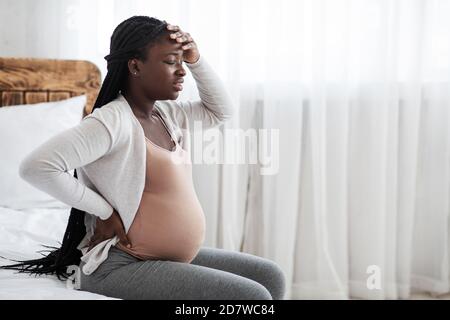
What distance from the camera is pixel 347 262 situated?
7.75 feet

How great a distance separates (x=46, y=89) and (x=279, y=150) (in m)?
0.97

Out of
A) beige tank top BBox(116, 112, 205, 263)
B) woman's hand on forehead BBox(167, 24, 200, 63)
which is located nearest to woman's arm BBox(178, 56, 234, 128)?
woman's hand on forehead BBox(167, 24, 200, 63)

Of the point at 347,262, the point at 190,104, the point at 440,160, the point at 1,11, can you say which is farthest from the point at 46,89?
the point at 440,160

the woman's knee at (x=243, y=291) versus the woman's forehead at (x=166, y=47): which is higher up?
the woman's forehead at (x=166, y=47)

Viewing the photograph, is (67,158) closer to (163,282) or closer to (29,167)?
(29,167)

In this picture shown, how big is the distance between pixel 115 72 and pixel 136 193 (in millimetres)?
285

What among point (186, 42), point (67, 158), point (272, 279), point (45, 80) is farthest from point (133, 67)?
point (45, 80)

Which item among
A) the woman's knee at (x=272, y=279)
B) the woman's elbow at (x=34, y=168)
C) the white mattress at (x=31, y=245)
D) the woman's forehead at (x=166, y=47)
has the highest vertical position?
the woman's forehead at (x=166, y=47)

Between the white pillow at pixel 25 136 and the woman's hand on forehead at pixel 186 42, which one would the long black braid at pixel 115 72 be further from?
the white pillow at pixel 25 136

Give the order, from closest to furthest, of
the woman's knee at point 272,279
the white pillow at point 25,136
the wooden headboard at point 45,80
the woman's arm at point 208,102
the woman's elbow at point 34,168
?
1. the woman's elbow at point 34,168
2. the woman's knee at point 272,279
3. the woman's arm at point 208,102
4. the white pillow at point 25,136
5. the wooden headboard at point 45,80

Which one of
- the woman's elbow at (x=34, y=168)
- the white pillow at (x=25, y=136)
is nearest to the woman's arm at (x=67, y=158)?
the woman's elbow at (x=34, y=168)

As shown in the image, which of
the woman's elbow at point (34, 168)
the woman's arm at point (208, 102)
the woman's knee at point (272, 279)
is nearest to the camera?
the woman's elbow at point (34, 168)

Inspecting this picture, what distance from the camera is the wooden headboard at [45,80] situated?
2.14 m

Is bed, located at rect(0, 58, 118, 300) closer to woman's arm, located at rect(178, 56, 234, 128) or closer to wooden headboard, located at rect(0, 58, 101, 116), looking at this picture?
wooden headboard, located at rect(0, 58, 101, 116)
